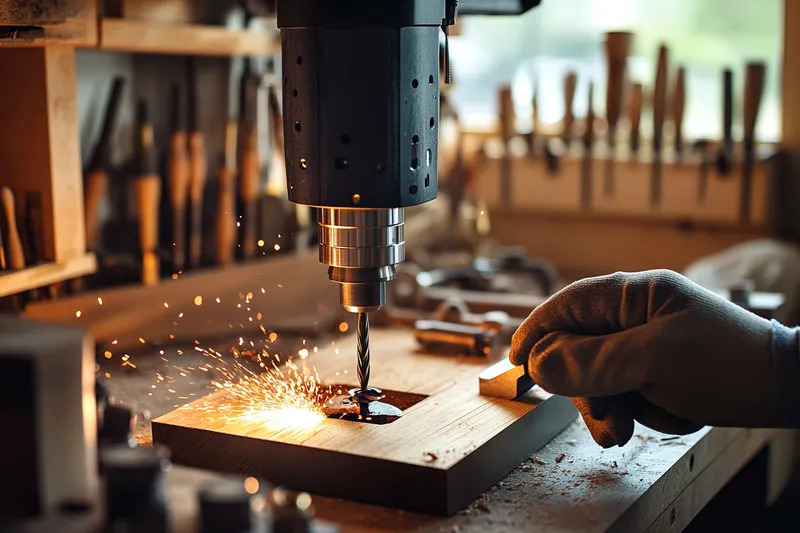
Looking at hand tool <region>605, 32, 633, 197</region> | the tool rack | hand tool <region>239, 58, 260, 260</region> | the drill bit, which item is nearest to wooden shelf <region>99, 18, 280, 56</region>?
the tool rack

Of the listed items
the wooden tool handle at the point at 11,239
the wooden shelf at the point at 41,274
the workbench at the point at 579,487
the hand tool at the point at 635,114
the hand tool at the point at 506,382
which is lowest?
the workbench at the point at 579,487

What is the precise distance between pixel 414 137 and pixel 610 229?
1741mm

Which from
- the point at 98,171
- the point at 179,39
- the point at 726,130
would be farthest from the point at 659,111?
the point at 98,171

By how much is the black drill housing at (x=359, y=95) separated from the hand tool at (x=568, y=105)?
159cm

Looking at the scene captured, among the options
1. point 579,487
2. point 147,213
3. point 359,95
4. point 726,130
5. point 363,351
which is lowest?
point 579,487

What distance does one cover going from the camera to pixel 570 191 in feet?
9.27

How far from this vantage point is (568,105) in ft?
9.13

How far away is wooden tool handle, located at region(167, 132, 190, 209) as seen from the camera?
213 centimetres

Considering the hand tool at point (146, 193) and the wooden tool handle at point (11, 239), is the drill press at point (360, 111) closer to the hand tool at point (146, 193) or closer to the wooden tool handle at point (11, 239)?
the wooden tool handle at point (11, 239)

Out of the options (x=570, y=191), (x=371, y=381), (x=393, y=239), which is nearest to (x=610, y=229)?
(x=570, y=191)

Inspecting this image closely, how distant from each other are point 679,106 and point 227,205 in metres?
1.18

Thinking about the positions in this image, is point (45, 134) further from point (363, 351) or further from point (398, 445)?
point (398, 445)

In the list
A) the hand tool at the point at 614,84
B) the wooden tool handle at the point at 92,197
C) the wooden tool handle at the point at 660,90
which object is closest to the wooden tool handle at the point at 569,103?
the hand tool at the point at 614,84

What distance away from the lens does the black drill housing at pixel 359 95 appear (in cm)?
117
